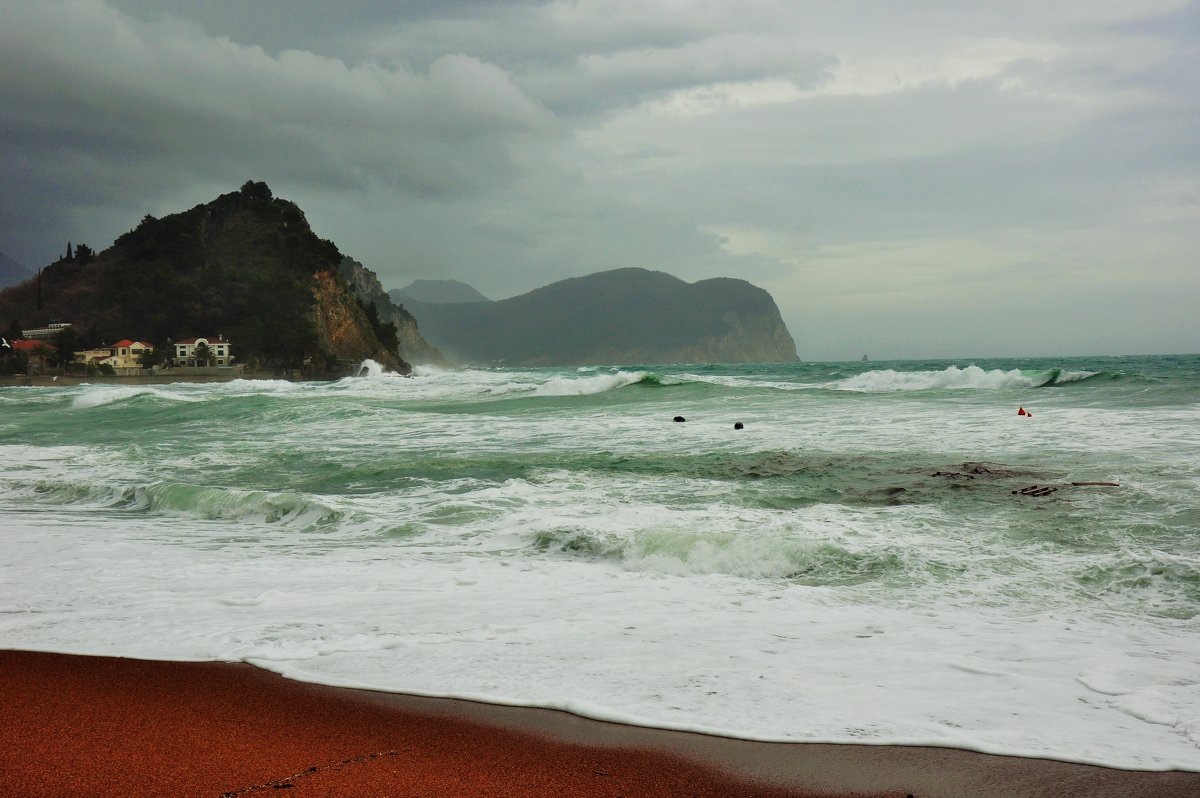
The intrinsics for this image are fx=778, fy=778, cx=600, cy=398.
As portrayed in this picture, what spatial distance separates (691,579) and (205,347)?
9407cm

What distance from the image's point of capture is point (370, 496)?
9211 mm

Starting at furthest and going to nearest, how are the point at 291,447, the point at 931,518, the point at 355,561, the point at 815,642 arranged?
the point at 291,447
the point at 931,518
the point at 355,561
the point at 815,642

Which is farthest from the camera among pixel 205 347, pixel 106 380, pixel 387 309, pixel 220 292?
pixel 387 309

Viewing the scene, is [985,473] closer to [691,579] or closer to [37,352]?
[691,579]

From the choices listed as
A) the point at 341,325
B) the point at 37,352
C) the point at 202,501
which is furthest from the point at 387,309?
the point at 202,501

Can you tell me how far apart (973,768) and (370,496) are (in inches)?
298

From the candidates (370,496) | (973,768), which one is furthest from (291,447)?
(973,768)

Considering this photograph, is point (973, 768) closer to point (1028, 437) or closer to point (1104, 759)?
point (1104, 759)

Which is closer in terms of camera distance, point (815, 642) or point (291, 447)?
point (815, 642)

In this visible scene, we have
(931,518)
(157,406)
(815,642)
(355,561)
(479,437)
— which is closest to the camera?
(815,642)

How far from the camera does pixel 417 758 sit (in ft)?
9.44

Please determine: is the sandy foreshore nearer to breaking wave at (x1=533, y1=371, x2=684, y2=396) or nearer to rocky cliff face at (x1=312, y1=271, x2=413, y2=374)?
breaking wave at (x1=533, y1=371, x2=684, y2=396)

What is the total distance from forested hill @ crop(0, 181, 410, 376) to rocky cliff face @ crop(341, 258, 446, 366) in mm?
50506

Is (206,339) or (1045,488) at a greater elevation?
(206,339)
